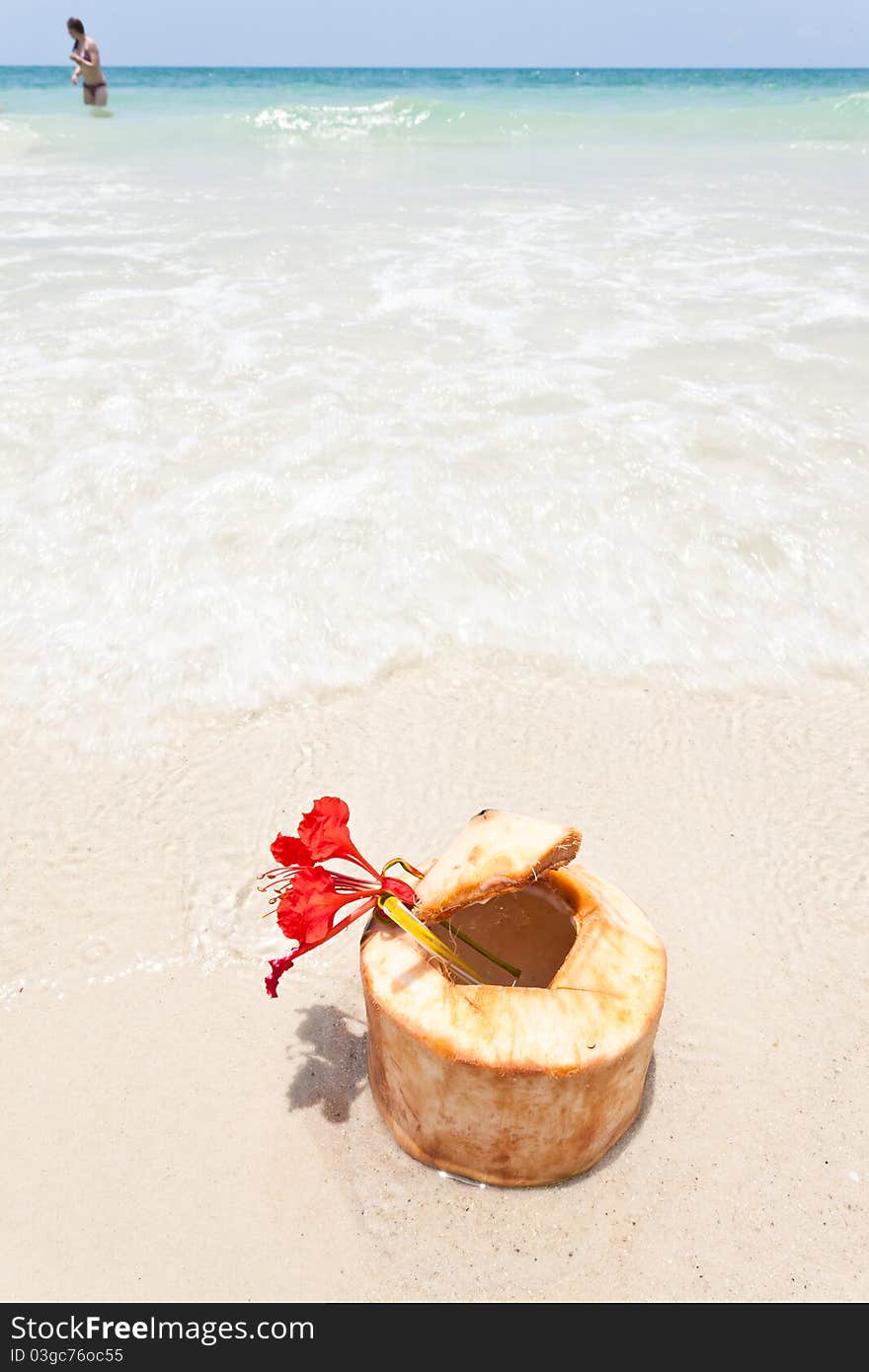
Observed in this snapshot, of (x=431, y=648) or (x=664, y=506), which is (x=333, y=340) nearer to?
(x=664, y=506)

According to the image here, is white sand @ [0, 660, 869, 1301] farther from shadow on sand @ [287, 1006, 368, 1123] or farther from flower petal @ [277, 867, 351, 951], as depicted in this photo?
flower petal @ [277, 867, 351, 951]

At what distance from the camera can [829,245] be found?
7.05 meters

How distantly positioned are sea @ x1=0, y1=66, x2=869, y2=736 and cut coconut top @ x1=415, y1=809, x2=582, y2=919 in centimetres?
139

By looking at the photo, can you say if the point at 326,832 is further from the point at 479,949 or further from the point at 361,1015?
the point at 361,1015

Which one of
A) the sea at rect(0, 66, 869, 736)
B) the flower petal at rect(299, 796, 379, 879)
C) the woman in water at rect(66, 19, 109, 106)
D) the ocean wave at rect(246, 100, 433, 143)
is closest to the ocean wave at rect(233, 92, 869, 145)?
the ocean wave at rect(246, 100, 433, 143)

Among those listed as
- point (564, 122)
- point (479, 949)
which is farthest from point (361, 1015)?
point (564, 122)

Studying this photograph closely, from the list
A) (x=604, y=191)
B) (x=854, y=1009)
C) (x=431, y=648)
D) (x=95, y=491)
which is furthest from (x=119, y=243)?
(x=854, y=1009)

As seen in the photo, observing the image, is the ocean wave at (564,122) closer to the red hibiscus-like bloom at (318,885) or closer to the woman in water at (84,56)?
the woman in water at (84,56)

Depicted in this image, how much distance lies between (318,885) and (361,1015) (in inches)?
21.2

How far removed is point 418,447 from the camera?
4105 mm

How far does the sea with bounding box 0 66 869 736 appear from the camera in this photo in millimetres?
3078

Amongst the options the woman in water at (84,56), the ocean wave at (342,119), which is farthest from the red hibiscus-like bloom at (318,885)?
the woman in water at (84,56)

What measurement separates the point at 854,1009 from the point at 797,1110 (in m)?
0.29
